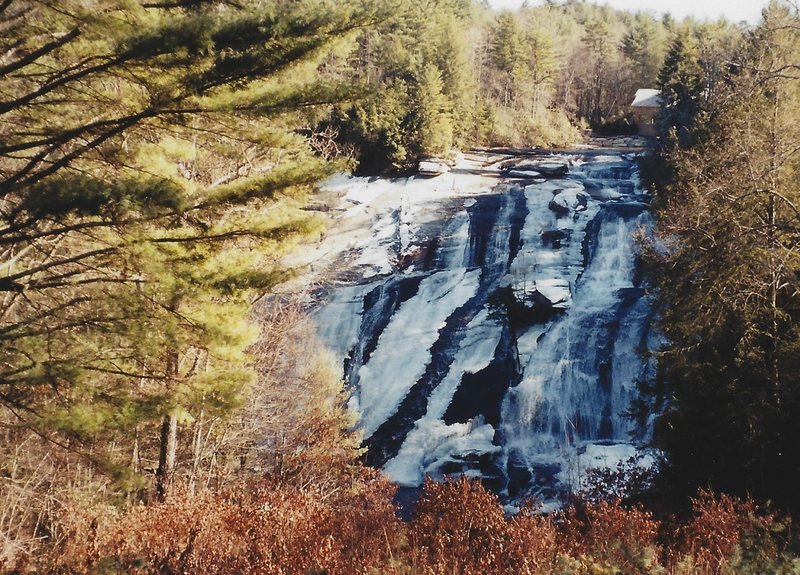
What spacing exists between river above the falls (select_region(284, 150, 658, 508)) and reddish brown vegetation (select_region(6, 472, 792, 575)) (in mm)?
6980

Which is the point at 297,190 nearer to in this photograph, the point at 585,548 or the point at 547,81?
the point at 585,548

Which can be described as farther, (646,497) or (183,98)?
(646,497)

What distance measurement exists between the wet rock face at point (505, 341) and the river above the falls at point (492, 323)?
0.16ft

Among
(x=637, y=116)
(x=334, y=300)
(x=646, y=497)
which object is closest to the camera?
(x=646, y=497)

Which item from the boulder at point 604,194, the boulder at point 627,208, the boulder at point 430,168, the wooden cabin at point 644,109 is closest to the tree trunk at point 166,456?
the boulder at point 627,208

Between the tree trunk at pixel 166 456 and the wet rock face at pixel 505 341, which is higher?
the tree trunk at pixel 166 456

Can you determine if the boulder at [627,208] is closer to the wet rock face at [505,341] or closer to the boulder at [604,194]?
the wet rock face at [505,341]

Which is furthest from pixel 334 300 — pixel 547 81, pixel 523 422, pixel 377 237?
pixel 547 81

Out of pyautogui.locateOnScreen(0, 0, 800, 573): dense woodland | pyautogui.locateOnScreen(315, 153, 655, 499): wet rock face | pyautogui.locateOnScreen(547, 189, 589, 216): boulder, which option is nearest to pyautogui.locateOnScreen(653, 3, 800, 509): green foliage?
pyautogui.locateOnScreen(0, 0, 800, 573): dense woodland

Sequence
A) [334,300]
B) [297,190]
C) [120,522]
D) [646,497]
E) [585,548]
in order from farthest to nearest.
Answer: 1. [334,300]
2. [646,497]
3. [120,522]
4. [585,548]
5. [297,190]

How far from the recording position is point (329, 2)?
4.91 metres

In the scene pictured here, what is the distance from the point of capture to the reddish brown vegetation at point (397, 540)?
16.5 ft

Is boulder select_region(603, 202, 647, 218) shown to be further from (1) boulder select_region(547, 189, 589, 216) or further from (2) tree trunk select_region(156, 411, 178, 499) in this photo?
(2) tree trunk select_region(156, 411, 178, 499)

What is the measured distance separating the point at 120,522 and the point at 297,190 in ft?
13.2
